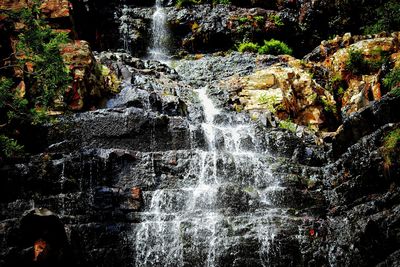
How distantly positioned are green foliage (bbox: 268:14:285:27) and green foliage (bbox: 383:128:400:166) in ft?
55.5

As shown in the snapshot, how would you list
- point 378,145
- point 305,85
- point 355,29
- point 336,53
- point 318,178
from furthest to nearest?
point 355,29 < point 336,53 < point 305,85 < point 318,178 < point 378,145

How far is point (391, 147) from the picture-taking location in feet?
A: 27.3

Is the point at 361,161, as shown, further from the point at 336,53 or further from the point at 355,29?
the point at 355,29

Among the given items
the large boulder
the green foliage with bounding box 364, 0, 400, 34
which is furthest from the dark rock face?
the green foliage with bounding box 364, 0, 400, 34

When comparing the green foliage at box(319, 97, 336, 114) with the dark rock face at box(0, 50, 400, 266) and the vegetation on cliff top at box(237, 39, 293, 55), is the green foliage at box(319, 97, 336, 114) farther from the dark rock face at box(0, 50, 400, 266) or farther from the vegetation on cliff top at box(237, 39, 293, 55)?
the vegetation on cliff top at box(237, 39, 293, 55)

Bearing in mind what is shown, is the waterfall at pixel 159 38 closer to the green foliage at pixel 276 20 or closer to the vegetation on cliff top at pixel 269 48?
the vegetation on cliff top at pixel 269 48

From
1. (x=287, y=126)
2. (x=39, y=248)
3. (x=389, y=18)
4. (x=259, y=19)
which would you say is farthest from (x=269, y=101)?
(x=39, y=248)

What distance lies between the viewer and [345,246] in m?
8.23

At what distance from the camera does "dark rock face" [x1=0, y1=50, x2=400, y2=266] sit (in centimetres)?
848

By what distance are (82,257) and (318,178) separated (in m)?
6.46

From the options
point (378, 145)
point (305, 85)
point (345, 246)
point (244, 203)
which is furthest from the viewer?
point (305, 85)

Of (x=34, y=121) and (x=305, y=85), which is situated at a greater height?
(x=305, y=85)

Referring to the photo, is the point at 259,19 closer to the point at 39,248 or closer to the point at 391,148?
the point at 391,148

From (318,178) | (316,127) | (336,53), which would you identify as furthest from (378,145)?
(336,53)
